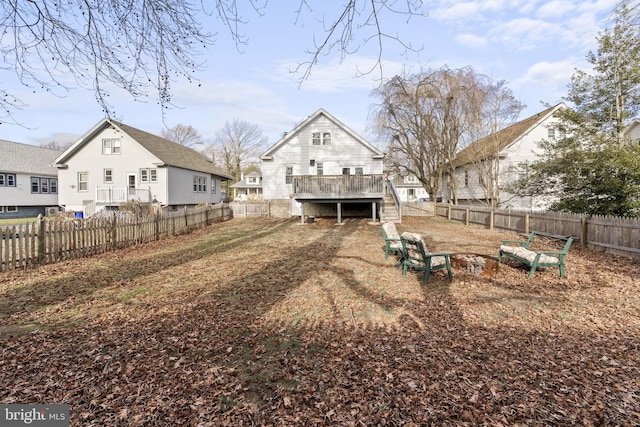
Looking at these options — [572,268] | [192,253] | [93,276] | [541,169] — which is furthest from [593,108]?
[93,276]

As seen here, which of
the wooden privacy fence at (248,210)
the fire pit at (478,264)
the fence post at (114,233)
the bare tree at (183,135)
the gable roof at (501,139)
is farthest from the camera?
the bare tree at (183,135)

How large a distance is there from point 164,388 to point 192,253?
7.87 m

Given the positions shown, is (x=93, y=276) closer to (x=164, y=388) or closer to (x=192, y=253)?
(x=192, y=253)

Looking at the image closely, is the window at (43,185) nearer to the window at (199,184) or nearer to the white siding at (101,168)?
the white siding at (101,168)

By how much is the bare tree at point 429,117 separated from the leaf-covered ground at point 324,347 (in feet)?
67.8

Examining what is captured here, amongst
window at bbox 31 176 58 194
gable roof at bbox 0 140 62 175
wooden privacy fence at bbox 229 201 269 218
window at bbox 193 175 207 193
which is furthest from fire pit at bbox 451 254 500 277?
window at bbox 31 176 58 194

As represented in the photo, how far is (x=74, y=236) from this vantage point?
939 centimetres

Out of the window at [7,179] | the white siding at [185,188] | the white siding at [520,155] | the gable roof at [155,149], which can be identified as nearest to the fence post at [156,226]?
the gable roof at [155,149]

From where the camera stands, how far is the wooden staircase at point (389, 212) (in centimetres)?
1964

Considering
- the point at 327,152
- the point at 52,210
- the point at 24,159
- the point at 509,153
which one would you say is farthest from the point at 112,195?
the point at 509,153

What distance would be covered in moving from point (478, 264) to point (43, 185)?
39077 millimetres

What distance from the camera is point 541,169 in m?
14.2

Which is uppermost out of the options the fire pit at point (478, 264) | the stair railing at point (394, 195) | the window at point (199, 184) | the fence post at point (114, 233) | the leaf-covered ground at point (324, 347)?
the window at point (199, 184)

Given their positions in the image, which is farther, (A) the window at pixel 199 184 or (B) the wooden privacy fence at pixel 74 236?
(A) the window at pixel 199 184
